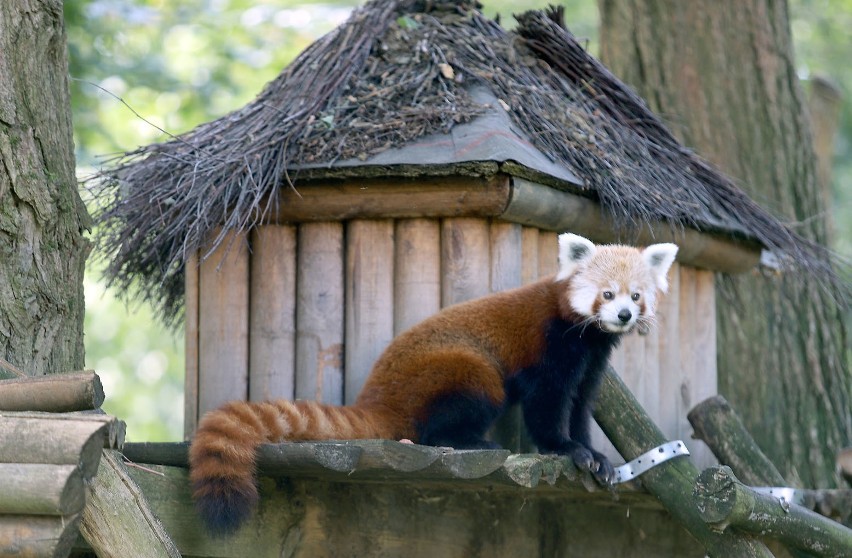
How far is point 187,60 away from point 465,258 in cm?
909

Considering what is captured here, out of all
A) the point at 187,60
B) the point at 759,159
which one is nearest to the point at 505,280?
the point at 759,159

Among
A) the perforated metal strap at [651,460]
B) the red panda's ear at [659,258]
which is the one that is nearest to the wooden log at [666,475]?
the perforated metal strap at [651,460]

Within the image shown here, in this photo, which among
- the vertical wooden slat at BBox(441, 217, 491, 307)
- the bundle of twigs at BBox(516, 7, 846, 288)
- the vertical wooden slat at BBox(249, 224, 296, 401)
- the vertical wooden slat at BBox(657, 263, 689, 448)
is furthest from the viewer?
the vertical wooden slat at BBox(657, 263, 689, 448)

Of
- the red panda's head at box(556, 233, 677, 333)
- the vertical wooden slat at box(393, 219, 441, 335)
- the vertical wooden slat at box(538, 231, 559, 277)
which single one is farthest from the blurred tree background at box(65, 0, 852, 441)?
the vertical wooden slat at box(393, 219, 441, 335)

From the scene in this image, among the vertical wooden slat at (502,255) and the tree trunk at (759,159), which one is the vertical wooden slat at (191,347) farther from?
the tree trunk at (759,159)

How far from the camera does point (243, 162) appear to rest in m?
5.07

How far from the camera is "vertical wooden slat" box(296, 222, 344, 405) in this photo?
17.0 feet

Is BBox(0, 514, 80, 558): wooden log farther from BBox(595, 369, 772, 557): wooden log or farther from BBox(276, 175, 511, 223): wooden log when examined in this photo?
BBox(595, 369, 772, 557): wooden log

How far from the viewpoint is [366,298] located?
17.0 ft

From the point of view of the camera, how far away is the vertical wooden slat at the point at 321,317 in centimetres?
518

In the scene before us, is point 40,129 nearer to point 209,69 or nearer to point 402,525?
point 402,525

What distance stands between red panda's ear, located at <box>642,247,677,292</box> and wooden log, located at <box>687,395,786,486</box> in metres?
0.92

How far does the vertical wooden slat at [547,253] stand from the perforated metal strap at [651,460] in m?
1.12

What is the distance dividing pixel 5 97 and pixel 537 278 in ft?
8.25
